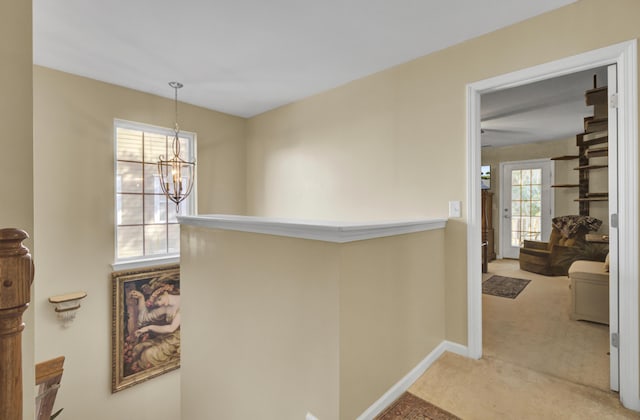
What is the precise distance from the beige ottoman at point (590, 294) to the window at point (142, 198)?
4.28 metres

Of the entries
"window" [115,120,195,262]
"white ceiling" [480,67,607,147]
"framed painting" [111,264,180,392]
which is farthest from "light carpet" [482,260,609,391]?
"window" [115,120,195,262]

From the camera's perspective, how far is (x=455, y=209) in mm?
2236

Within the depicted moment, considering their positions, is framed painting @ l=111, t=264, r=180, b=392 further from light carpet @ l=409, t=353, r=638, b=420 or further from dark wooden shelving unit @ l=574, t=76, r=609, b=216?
dark wooden shelving unit @ l=574, t=76, r=609, b=216

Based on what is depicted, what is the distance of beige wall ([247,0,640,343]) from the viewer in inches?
73.5

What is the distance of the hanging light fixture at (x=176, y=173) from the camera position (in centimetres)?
302

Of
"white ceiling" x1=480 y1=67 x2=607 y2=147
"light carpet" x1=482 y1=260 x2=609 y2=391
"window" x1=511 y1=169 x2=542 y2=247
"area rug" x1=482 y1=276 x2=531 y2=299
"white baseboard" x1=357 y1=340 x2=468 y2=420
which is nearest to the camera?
"white baseboard" x1=357 y1=340 x2=468 y2=420

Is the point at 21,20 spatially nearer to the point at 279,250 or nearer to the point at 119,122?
the point at 279,250

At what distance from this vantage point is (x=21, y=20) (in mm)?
1114

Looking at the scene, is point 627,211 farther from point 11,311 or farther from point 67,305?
point 67,305

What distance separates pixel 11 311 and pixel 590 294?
3.85 meters

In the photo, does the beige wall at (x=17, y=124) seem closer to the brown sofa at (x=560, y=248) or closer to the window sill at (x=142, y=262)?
the window sill at (x=142, y=262)

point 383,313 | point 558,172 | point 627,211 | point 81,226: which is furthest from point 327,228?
point 558,172

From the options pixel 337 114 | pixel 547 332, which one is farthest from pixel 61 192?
pixel 547 332

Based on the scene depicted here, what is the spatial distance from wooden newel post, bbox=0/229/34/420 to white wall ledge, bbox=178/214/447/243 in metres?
0.98
